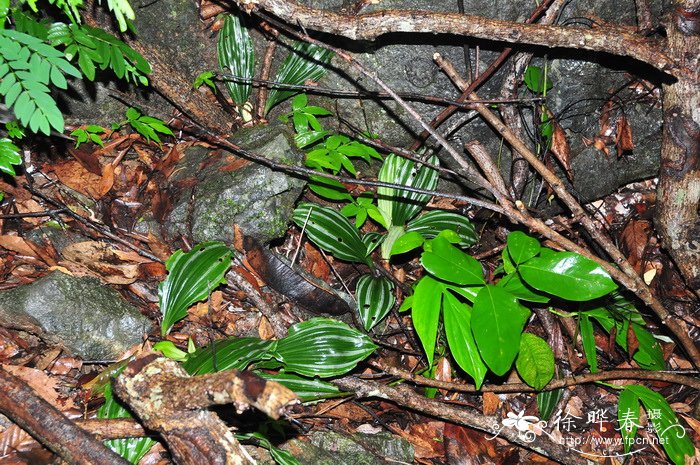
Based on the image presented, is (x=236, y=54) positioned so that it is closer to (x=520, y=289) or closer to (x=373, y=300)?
(x=373, y=300)

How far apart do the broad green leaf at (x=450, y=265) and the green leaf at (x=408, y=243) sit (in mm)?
325

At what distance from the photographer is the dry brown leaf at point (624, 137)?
429 centimetres

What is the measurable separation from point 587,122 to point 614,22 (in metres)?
0.71

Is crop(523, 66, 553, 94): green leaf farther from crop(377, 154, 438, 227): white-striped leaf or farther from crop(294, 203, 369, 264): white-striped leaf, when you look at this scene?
crop(294, 203, 369, 264): white-striped leaf

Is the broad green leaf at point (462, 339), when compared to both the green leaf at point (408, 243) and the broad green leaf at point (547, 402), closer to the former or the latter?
the green leaf at point (408, 243)

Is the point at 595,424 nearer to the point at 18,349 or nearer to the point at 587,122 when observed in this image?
the point at 587,122

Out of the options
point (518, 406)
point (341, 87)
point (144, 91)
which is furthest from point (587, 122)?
point (144, 91)

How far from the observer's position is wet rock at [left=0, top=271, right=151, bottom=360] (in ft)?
10.0

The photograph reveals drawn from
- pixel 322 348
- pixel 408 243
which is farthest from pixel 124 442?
pixel 408 243

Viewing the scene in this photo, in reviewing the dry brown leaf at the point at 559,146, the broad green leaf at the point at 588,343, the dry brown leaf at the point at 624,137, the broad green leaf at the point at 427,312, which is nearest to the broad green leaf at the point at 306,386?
the broad green leaf at the point at 427,312

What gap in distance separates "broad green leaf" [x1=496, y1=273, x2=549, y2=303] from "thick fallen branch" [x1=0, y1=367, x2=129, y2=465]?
6.87 ft

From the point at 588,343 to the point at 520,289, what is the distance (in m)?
0.78

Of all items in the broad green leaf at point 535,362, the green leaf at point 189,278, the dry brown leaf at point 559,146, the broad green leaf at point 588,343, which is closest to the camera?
the green leaf at point 189,278

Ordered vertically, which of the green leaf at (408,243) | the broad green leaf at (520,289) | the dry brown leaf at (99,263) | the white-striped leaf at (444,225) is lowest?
the dry brown leaf at (99,263)
